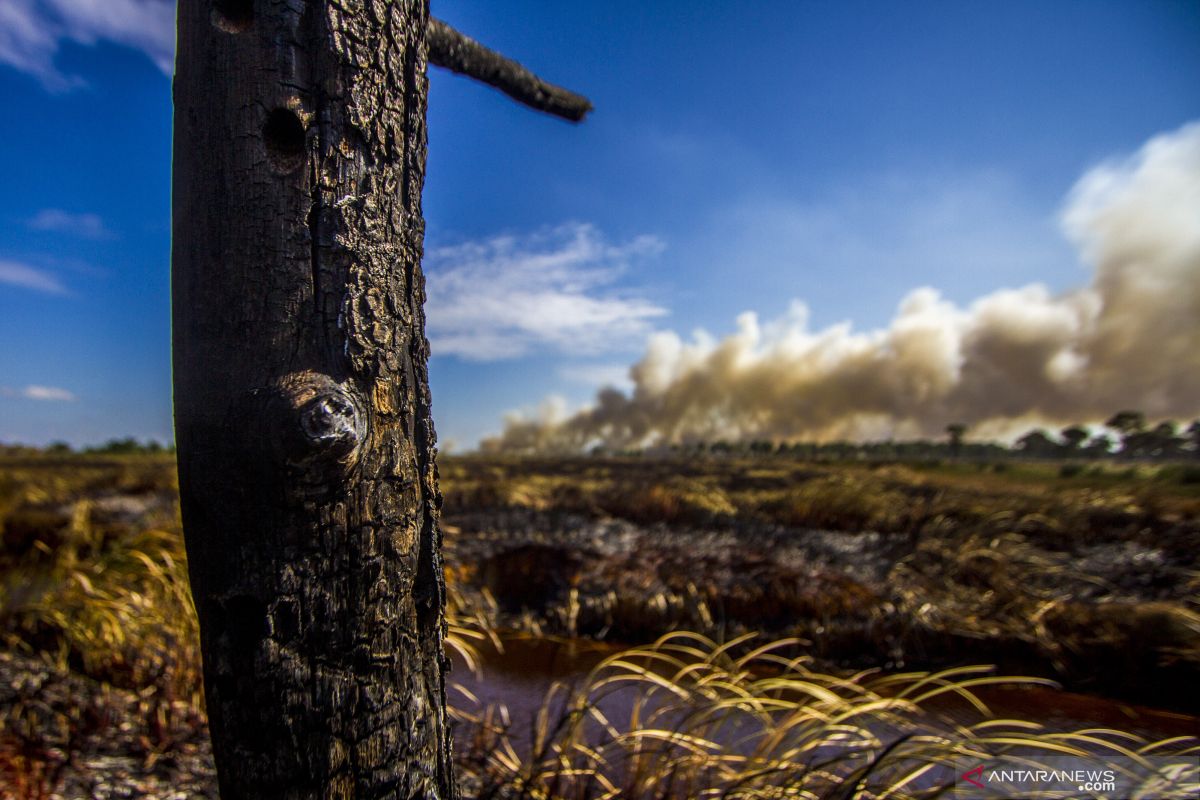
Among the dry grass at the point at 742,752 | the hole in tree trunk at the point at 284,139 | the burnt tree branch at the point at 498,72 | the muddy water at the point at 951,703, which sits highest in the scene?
the burnt tree branch at the point at 498,72

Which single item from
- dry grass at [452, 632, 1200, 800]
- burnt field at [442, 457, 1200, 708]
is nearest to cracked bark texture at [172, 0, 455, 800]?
dry grass at [452, 632, 1200, 800]

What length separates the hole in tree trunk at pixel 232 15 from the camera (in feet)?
2.94

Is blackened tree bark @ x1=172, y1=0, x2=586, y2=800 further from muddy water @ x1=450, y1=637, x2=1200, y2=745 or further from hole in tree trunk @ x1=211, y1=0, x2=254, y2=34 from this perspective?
muddy water @ x1=450, y1=637, x2=1200, y2=745

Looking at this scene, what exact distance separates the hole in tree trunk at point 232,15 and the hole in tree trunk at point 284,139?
0.15m

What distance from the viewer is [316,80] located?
0.90 metres

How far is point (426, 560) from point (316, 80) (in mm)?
789

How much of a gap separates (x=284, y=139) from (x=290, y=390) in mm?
405

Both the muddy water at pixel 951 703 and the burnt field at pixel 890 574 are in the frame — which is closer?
the muddy water at pixel 951 703

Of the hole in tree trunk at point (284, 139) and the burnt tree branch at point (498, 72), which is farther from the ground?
the burnt tree branch at point (498, 72)

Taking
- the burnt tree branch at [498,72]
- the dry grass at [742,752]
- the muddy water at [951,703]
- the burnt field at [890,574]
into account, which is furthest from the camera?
the burnt field at [890,574]

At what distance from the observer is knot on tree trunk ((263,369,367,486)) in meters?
0.81

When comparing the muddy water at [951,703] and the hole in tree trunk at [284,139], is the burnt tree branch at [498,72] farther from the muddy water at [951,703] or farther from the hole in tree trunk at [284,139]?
the muddy water at [951,703]

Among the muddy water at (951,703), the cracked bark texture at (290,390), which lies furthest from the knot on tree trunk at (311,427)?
the muddy water at (951,703)

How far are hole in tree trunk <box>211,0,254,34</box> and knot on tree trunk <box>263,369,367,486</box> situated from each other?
1.81ft
